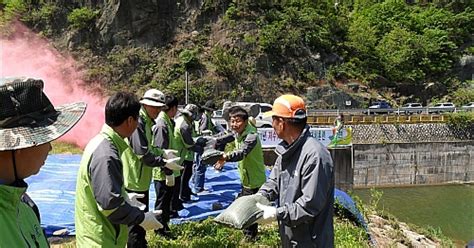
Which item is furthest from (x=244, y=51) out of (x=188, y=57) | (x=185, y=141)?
(x=185, y=141)

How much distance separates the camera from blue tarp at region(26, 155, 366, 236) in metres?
5.77

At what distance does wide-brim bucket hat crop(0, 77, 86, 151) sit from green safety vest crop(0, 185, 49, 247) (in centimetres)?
15

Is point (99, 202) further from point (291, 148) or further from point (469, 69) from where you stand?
point (469, 69)

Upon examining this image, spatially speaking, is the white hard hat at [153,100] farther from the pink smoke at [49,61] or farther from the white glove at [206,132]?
the pink smoke at [49,61]

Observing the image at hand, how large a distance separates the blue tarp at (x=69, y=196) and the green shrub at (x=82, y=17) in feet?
75.6

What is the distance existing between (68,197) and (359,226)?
4180 millimetres

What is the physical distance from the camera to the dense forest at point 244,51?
1145 inches

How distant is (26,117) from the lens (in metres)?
1.41

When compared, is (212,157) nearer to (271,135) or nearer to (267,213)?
(267,213)

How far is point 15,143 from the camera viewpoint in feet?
4.42

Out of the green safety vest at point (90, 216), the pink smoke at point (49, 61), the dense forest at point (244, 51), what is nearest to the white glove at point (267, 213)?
the green safety vest at point (90, 216)

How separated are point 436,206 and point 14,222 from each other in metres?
18.1

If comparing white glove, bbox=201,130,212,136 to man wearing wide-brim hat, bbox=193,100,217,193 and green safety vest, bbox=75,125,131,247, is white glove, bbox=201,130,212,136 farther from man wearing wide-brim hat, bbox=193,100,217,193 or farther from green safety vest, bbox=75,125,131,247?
green safety vest, bbox=75,125,131,247

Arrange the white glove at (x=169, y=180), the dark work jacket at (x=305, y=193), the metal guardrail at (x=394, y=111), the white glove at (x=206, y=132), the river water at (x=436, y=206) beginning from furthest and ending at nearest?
the metal guardrail at (x=394, y=111)
the river water at (x=436, y=206)
the white glove at (x=206, y=132)
the white glove at (x=169, y=180)
the dark work jacket at (x=305, y=193)
